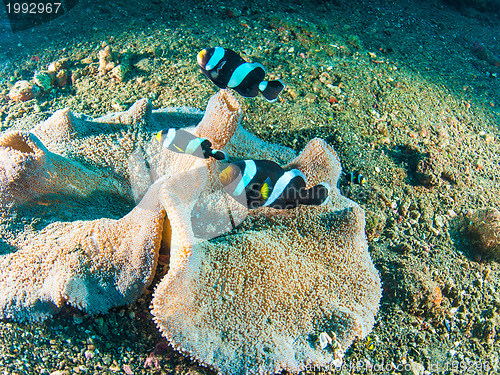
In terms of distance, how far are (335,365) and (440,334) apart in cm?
107

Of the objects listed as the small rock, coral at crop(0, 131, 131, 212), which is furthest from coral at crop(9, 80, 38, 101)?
coral at crop(0, 131, 131, 212)

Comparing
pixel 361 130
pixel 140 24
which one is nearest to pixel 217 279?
pixel 361 130

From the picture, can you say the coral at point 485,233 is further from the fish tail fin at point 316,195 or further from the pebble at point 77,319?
the pebble at point 77,319

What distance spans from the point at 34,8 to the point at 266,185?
18.1 ft

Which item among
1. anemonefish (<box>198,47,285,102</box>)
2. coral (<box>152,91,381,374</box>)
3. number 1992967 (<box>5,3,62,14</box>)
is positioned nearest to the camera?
coral (<box>152,91,381,374</box>)

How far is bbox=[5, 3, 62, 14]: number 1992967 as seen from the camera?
4547 mm

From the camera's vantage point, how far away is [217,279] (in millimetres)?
1558

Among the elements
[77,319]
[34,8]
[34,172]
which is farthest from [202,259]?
[34,8]

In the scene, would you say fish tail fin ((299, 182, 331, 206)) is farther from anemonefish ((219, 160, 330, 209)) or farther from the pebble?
the pebble

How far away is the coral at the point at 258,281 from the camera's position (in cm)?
148

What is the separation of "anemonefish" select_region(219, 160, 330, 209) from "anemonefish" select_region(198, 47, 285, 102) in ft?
2.34

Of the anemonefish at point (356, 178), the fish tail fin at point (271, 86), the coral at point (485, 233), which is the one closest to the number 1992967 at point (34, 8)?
the fish tail fin at point (271, 86)

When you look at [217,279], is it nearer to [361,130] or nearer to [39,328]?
[39,328]

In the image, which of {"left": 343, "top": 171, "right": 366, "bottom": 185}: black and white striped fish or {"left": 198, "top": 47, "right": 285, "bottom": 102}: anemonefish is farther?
{"left": 343, "top": 171, "right": 366, "bottom": 185}: black and white striped fish
